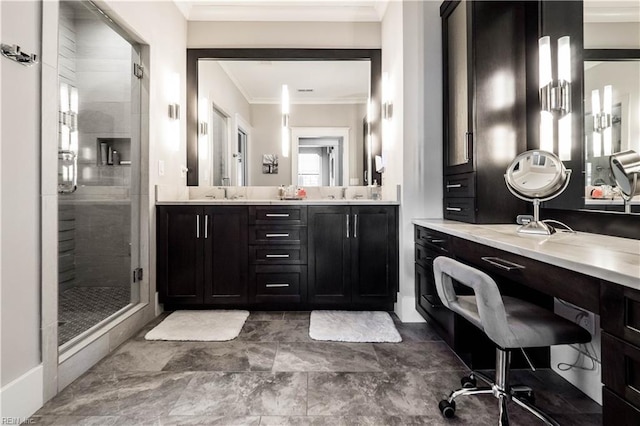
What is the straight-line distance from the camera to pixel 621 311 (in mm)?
825

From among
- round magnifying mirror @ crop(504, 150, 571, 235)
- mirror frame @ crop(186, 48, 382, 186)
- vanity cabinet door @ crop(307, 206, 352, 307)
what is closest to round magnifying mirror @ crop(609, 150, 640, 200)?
round magnifying mirror @ crop(504, 150, 571, 235)

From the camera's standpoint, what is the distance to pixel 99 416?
4.83 feet

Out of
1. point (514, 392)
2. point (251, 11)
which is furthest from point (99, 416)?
point (251, 11)

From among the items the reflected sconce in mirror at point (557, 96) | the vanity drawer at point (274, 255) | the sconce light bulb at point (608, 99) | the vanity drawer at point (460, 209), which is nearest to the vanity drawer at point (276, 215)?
the vanity drawer at point (274, 255)

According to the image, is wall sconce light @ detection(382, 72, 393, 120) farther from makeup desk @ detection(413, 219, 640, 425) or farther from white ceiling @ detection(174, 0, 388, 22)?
makeup desk @ detection(413, 219, 640, 425)

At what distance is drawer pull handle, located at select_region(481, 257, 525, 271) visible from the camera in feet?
4.21

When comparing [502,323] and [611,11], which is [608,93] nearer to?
[611,11]

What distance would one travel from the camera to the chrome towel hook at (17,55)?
1350 mm

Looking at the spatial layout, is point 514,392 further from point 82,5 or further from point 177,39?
point 177,39

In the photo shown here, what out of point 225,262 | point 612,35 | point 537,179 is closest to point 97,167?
point 225,262

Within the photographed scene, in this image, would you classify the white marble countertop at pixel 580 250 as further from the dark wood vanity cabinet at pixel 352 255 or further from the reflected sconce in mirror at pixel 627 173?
the dark wood vanity cabinet at pixel 352 255

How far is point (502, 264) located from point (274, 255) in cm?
186

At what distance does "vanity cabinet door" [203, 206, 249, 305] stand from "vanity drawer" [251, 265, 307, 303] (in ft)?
0.33

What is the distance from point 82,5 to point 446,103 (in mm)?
2541
